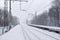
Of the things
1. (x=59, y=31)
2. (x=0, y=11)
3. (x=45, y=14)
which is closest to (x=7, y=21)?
(x=0, y=11)

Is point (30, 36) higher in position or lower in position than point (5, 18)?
lower

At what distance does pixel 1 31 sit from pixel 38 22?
150 ft

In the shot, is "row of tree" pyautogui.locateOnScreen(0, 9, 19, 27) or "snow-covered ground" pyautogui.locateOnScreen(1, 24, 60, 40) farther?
"row of tree" pyautogui.locateOnScreen(0, 9, 19, 27)

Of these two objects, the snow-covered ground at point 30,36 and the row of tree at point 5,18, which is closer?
the snow-covered ground at point 30,36

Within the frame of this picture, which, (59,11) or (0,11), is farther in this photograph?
(59,11)

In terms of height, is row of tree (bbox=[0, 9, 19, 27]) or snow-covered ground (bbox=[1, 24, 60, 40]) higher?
Answer: row of tree (bbox=[0, 9, 19, 27])

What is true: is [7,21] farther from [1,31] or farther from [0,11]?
[1,31]

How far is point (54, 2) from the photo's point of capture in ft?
174

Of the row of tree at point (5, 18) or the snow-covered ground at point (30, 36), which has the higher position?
the row of tree at point (5, 18)

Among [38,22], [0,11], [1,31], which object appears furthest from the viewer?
[38,22]

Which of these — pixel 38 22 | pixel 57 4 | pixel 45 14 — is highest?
pixel 57 4

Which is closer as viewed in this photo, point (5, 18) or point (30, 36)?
point (30, 36)

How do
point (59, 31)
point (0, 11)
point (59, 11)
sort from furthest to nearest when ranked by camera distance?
1. point (59, 11)
2. point (0, 11)
3. point (59, 31)

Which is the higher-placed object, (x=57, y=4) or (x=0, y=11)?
(x=57, y=4)
